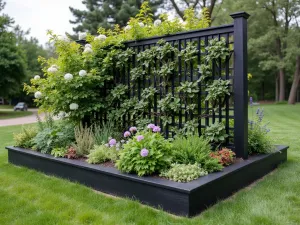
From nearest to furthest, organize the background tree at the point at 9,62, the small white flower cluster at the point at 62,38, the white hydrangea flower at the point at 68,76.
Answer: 1. the white hydrangea flower at the point at 68,76
2. the small white flower cluster at the point at 62,38
3. the background tree at the point at 9,62

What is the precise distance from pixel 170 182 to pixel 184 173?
7.1 inches

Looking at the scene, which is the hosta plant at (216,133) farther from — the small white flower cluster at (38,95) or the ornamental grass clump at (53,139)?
the small white flower cluster at (38,95)

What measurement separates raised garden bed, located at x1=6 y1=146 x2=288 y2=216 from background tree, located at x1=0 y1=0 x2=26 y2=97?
15.5 meters

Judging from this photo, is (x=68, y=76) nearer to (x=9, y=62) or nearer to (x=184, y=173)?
(x=184, y=173)

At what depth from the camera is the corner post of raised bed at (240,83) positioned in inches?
129

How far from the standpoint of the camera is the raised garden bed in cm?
242

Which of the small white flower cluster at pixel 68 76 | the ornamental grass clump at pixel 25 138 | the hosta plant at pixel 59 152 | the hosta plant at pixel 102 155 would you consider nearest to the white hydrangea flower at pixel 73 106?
the small white flower cluster at pixel 68 76

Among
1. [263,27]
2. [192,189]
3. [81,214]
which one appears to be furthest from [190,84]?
[263,27]

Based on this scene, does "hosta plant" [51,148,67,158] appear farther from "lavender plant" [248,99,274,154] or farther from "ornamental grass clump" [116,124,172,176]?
"lavender plant" [248,99,274,154]

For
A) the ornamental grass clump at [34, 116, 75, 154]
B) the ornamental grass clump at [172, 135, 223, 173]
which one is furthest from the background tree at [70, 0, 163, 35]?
the ornamental grass clump at [172, 135, 223, 173]

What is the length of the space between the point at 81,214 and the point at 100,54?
9.70ft

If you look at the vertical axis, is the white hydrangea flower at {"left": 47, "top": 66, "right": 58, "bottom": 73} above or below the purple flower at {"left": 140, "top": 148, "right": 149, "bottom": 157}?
above

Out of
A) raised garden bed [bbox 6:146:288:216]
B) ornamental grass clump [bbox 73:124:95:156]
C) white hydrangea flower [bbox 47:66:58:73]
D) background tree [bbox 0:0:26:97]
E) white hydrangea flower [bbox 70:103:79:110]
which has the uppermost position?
background tree [bbox 0:0:26:97]

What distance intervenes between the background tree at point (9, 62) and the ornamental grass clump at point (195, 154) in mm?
16709
